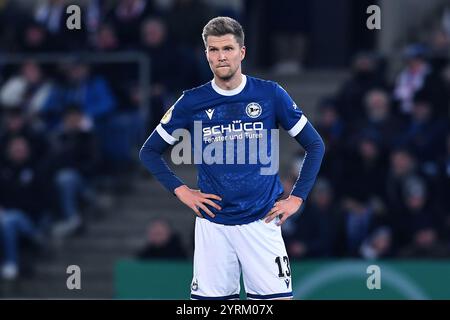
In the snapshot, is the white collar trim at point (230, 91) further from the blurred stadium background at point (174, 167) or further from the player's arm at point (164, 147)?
the blurred stadium background at point (174, 167)

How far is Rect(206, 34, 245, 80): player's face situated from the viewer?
831cm

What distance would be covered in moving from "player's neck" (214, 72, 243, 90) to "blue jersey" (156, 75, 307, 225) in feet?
0.08

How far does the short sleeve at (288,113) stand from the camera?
8.54 meters

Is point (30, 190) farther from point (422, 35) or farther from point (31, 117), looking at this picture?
point (422, 35)

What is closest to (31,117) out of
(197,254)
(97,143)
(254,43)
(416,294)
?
(97,143)

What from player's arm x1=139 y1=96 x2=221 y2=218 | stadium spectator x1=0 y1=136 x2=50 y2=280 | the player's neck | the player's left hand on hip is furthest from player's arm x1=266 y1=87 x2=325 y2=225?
stadium spectator x1=0 y1=136 x2=50 y2=280

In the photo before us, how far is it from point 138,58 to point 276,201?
842cm

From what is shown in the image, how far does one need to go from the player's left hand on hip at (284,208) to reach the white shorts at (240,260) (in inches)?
2.0

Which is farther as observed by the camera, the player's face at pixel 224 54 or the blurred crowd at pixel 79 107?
the blurred crowd at pixel 79 107

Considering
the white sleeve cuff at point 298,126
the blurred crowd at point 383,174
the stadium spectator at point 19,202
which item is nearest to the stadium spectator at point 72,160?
→ the stadium spectator at point 19,202

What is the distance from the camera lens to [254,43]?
19.7m

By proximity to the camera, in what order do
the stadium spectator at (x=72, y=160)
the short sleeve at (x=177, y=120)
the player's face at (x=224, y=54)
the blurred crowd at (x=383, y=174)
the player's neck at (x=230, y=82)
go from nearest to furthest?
the player's face at (x=224, y=54) → the player's neck at (x=230, y=82) → the short sleeve at (x=177, y=120) → the blurred crowd at (x=383, y=174) → the stadium spectator at (x=72, y=160)

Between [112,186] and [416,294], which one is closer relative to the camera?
[416,294]

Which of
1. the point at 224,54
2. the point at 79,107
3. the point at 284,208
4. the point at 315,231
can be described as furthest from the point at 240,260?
the point at 79,107
